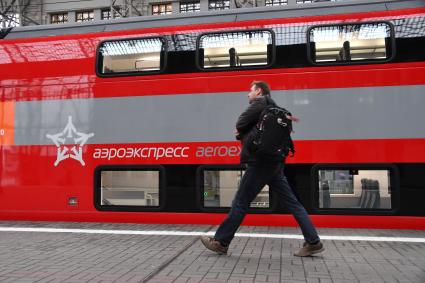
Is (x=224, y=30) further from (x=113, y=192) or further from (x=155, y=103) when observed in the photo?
(x=113, y=192)

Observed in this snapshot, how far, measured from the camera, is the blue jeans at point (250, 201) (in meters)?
4.41

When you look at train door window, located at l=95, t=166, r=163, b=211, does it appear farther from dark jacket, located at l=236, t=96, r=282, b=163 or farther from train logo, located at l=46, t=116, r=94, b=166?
dark jacket, located at l=236, t=96, r=282, b=163

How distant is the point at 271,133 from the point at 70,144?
3.88m

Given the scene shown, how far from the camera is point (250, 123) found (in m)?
4.46

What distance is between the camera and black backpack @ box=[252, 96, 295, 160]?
433cm

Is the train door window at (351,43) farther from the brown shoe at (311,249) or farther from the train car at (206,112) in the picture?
the brown shoe at (311,249)

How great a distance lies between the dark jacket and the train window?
1.72m

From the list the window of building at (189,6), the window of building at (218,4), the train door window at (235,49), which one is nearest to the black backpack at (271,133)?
the train door window at (235,49)

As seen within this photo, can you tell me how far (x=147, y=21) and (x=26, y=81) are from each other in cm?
234

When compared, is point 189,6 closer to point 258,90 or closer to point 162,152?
point 162,152

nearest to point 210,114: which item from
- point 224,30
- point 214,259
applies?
point 224,30

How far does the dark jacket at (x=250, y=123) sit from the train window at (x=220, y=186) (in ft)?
5.65

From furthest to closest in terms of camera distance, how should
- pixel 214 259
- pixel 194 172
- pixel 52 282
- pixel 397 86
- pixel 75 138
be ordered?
1. pixel 75 138
2. pixel 194 172
3. pixel 397 86
4. pixel 214 259
5. pixel 52 282

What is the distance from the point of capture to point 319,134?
5.98 metres
